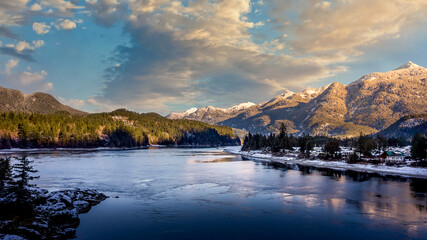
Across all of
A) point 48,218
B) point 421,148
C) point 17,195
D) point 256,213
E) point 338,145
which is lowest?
point 256,213

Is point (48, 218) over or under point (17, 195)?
under

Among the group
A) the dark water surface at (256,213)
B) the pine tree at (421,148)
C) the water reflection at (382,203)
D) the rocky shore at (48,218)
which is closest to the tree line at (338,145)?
the pine tree at (421,148)

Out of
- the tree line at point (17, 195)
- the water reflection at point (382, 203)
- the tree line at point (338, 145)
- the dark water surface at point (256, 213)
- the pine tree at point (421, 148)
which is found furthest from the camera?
the tree line at point (338, 145)


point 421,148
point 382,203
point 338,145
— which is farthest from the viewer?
point 338,145

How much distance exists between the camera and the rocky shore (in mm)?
18781

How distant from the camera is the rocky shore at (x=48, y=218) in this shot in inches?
739

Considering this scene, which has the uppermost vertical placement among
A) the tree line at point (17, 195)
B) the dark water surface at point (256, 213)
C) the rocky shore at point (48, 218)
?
the tree line at point (17, 195)

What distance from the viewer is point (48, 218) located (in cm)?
2239

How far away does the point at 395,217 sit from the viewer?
26578 mm

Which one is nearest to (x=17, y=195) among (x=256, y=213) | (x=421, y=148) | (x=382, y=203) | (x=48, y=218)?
(x=48, y=218)

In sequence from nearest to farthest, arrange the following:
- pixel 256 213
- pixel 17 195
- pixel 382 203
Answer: pixel 17 195
pixel 256 213
pixel 382 203

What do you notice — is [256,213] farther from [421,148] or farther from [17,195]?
[421,148]

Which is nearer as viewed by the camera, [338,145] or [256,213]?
[256,213]

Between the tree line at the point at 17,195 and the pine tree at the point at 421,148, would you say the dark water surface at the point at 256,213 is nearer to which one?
the tree line at the point at 17,195
